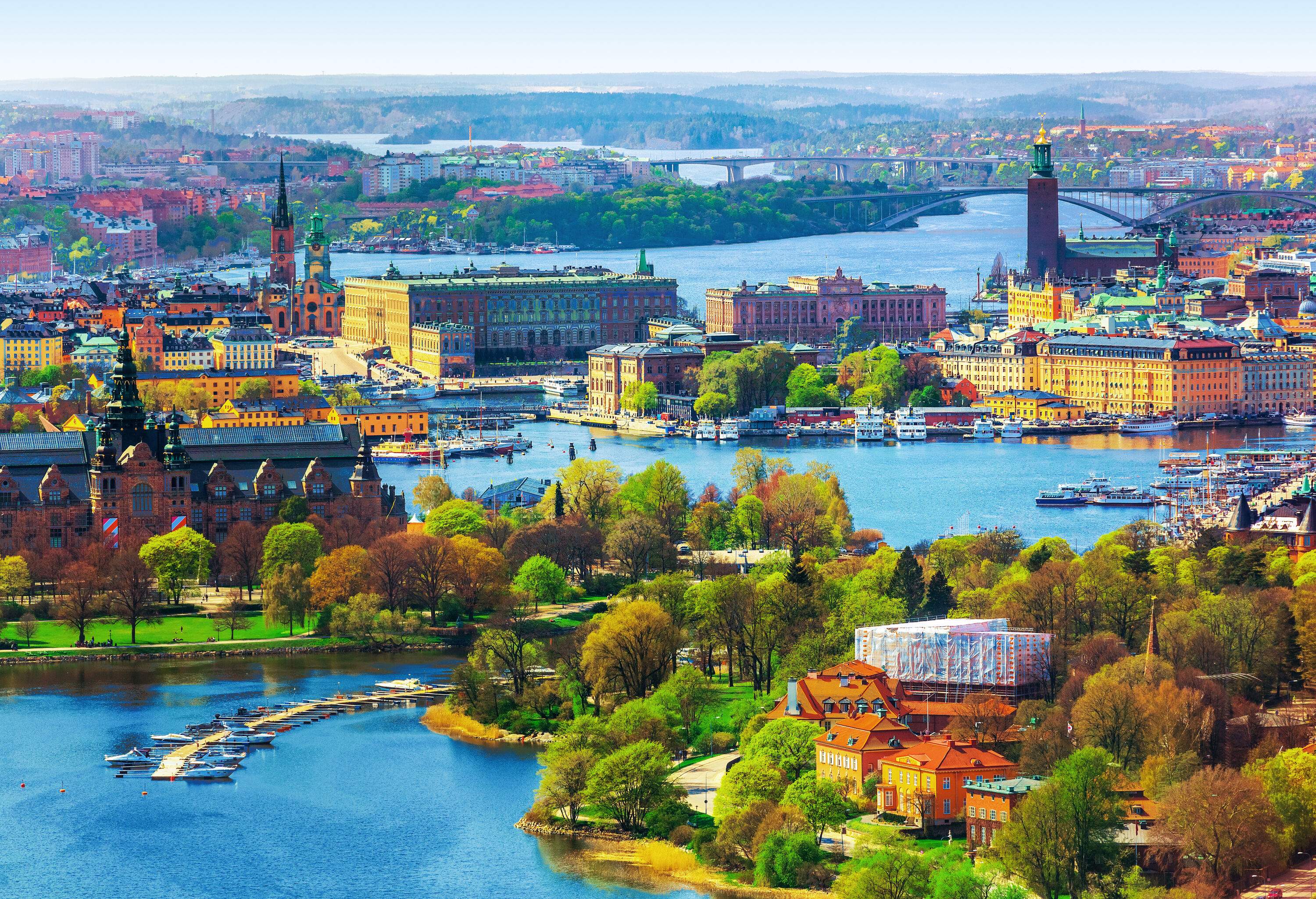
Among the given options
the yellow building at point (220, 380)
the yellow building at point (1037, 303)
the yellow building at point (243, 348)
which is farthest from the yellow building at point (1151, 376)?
the yellow building at point (243, 348)

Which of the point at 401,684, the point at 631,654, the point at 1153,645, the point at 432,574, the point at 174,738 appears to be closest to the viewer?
the point at 1153,645

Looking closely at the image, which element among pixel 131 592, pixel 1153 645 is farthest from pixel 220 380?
pixel 1153 645

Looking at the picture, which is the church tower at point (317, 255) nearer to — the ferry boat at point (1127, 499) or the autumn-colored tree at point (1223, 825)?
the ferry boat at point (1127, 499)

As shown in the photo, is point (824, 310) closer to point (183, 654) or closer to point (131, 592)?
point (131, 592)

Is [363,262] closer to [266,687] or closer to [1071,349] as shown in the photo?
[1071,349]

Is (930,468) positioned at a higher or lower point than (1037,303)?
lower

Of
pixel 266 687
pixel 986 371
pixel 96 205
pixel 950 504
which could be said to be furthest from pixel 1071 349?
pixel 96 205
